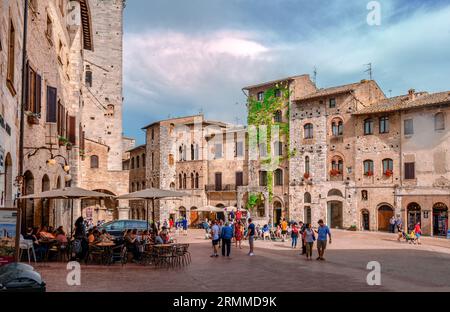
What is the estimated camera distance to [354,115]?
37.3m

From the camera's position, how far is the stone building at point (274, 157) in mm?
41438

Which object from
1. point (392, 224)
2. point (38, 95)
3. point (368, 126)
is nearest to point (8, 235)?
point (38, 95)

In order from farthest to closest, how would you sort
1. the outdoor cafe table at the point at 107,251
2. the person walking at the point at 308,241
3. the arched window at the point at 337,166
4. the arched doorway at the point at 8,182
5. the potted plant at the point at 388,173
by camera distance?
the arched window at the point at 337,166
the potted plant at the point at 388,173
the person walking at the point at 308,241
the outdoor cafe table at the point at 107,251
the arched doorway at the point at 8,182

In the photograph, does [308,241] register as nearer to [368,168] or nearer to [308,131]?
[368,168]

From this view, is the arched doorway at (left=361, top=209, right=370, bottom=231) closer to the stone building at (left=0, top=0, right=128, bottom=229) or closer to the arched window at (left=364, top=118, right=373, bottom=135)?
the arched window at (left=364, top=118, right=373, bottom=135)

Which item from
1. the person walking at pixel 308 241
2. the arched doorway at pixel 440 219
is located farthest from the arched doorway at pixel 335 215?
the person walking at pixel 308 241

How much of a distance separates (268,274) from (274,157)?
28938 mm

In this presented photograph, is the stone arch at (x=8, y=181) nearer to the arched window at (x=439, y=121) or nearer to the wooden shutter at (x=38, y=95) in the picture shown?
the wooden shutter at (x=38, y=95)

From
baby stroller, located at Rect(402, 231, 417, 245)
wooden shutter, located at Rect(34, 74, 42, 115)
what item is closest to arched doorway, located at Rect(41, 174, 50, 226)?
wooden shutter, located at Rect(34, 74, 42, 115)

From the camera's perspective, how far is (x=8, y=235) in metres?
8.83

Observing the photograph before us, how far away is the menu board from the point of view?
28.8ft

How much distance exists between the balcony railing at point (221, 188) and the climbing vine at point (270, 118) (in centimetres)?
234

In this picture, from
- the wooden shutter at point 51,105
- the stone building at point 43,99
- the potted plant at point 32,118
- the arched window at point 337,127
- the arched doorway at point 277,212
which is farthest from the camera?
the arched doorway at point 277,212

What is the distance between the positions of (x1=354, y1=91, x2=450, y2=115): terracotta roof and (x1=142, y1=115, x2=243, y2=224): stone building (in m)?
13.2
